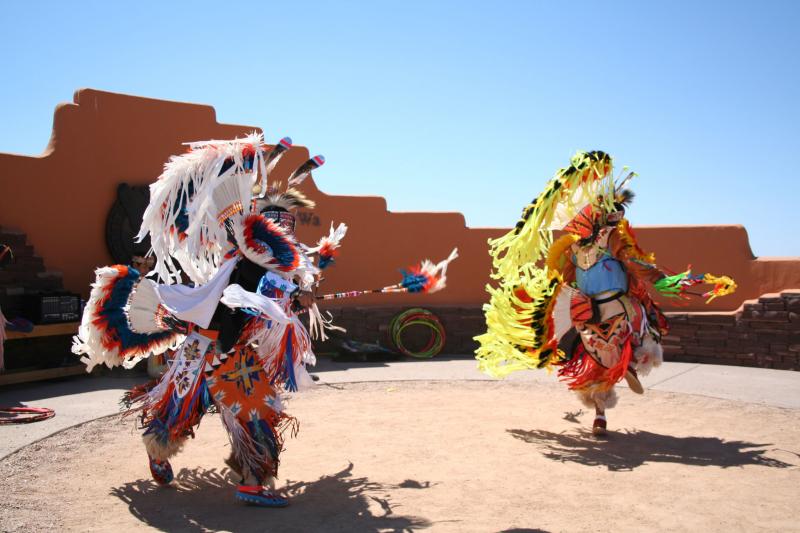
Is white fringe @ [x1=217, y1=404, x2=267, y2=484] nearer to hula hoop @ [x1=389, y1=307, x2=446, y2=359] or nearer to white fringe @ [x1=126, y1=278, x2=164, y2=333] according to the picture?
white fringe @ [x1=126, y1=278, x2=164, y2=333]

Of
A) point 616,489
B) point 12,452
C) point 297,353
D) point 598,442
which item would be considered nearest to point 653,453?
point 598,442

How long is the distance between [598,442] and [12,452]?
4.48m

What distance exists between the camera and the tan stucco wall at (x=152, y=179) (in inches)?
364

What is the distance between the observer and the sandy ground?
4.13 m

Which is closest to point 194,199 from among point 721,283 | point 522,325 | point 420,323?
point 522,325

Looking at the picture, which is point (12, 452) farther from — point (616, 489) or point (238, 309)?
point (616, 489)

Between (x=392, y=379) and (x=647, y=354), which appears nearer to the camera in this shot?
(x=647, y=354)

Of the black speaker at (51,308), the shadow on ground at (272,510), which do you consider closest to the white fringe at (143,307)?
the shadow on ground at (272,510)

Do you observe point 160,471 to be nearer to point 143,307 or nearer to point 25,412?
point 143,307

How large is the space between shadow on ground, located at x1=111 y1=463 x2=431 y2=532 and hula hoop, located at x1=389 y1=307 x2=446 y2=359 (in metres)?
5.55

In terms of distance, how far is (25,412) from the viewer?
660cm

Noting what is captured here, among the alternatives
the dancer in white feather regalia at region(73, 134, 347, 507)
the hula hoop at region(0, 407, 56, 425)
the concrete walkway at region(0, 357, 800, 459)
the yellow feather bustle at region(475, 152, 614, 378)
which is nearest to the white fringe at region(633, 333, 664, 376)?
the yellow feather bustle at region(475, 152, 614, 378)

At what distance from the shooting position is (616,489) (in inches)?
184

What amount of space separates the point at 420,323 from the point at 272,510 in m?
6.62
